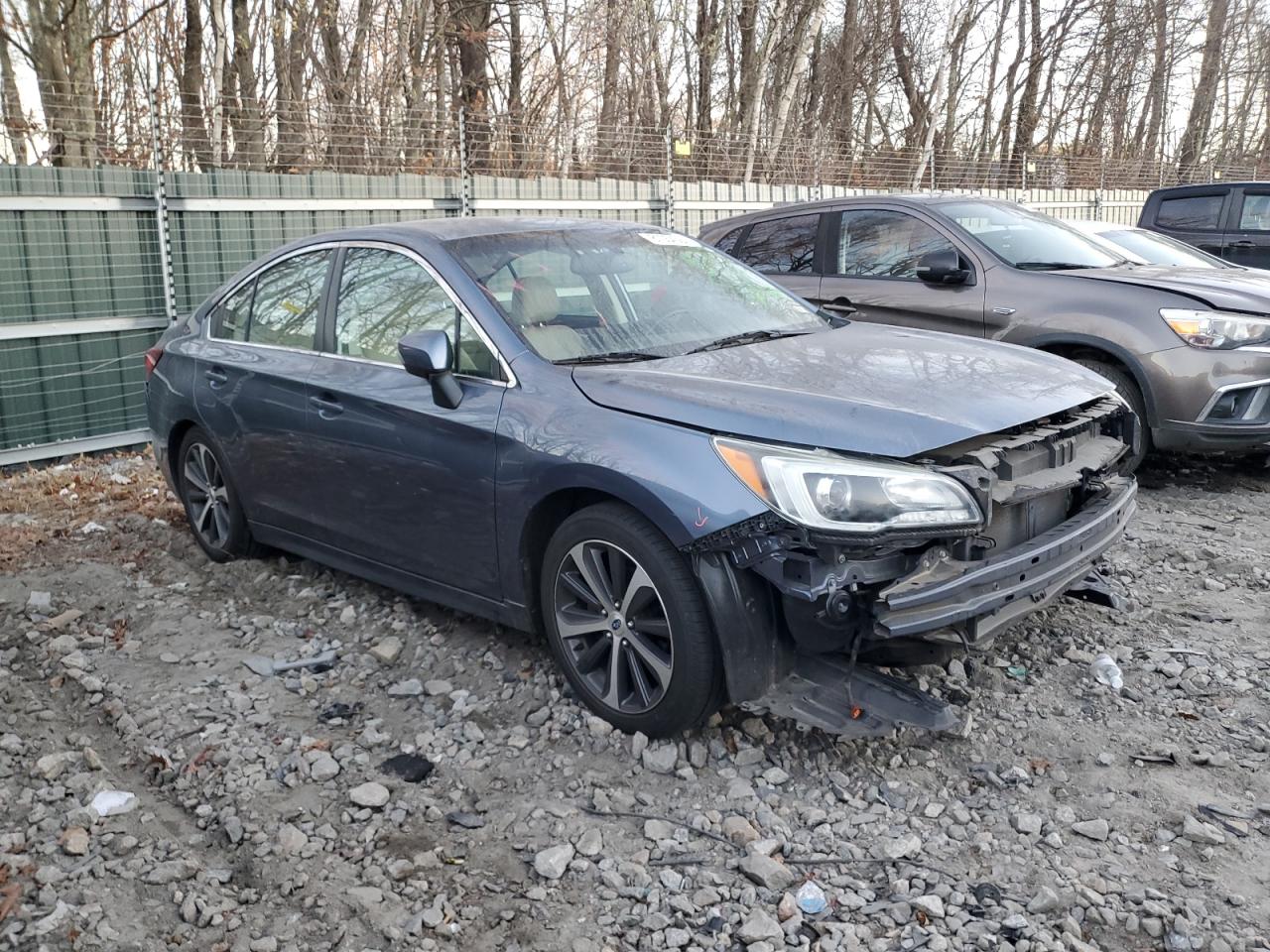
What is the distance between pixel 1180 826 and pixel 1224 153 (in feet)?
110

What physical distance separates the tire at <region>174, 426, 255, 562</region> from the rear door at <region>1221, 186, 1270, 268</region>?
1001 cm

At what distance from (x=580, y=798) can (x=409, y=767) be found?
0.62 metres

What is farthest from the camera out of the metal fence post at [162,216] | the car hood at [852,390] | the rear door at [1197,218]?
the rear door at [1197,218]

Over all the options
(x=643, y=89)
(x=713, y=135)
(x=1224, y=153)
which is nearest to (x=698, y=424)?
(x=713, y=135)

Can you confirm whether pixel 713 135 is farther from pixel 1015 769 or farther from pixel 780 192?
pixel 1015 769

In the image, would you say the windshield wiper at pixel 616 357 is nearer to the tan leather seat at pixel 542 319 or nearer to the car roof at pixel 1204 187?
the tan leather seat at pixel 542 319

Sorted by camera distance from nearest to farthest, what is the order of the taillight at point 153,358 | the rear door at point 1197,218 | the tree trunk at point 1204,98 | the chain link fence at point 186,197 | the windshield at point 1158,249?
the taillight at point 153,358 → the windshield at point 1158,249 → the chain link fence at point 186,197 → the rear door at point 1197,218 → the tree trunk at point 1204,98

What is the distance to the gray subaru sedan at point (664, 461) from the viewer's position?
3.34 m

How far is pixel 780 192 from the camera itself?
47.7 ft

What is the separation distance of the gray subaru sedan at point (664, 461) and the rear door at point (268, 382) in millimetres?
19

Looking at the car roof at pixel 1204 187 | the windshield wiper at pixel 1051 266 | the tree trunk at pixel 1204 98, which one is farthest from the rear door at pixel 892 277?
the tree trunk at pixel 1204 98

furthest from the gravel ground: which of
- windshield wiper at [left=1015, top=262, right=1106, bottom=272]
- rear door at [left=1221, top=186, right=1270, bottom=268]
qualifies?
rear door at [left=1221, top=186, right=1270, bottom=268]

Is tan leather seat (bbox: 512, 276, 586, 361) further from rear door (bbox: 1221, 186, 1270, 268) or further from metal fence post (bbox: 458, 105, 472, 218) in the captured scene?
rear door (bbox: 1221, 186, 1270, 268)

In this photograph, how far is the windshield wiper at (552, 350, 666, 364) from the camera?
4.06 metres
